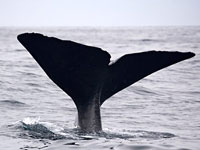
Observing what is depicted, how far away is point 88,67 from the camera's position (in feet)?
18.0

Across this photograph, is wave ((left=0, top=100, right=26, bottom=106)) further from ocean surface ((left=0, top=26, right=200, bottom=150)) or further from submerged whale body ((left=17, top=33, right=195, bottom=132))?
submerged whale body ((left=17, top=33, right=195, bottom=132))

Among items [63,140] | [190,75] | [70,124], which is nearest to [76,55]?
[63,140]

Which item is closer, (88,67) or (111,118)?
(88,67)

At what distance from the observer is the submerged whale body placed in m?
5.20

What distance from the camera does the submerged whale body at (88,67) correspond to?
205 inches

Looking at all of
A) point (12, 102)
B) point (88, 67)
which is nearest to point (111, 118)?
point (12, 102)

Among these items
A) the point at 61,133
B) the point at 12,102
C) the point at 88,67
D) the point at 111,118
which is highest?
the point at 88,67

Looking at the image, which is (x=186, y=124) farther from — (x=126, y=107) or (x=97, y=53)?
(x=97, y=53)

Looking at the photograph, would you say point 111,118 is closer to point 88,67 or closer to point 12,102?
point 12,102

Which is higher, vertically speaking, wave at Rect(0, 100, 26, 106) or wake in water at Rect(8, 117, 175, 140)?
wave at Rect(0, 100, 26, 106)

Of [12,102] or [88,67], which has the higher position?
[88,67]

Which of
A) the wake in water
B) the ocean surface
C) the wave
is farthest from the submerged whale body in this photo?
the wave

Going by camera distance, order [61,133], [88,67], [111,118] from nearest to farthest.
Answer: [88,67] < [61,133] < [111,118]

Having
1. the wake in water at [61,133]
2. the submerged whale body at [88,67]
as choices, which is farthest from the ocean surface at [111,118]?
the submerged whale body at [88,67]
